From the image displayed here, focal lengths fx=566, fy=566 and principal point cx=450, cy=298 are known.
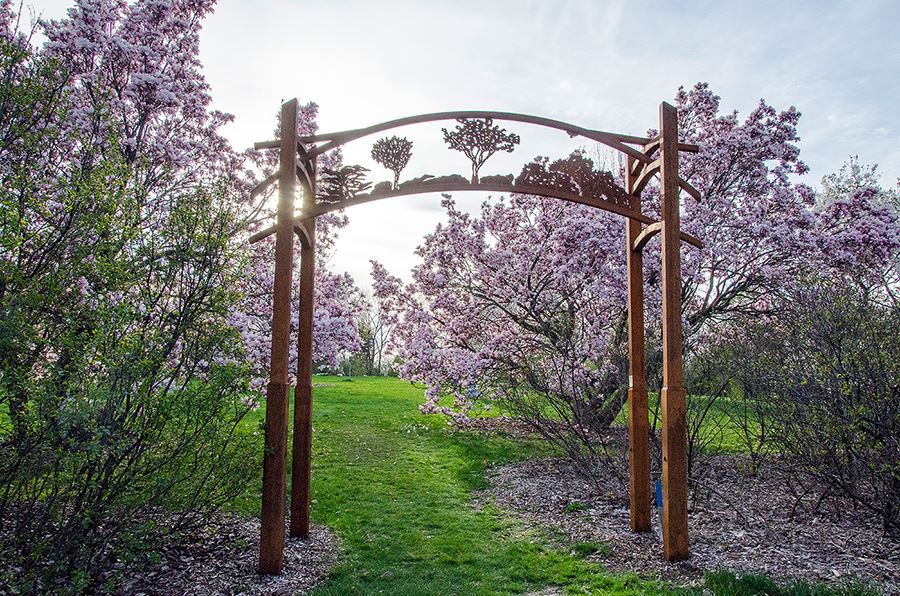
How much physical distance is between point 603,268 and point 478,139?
126 inches

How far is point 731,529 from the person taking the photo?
16.6 ft

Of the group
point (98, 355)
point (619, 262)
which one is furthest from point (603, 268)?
point (98, 355)

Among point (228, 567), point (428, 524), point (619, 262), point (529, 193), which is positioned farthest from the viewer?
point (619, 262)

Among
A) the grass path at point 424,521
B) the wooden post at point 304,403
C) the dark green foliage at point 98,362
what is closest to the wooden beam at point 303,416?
the wooden post at point 304,403

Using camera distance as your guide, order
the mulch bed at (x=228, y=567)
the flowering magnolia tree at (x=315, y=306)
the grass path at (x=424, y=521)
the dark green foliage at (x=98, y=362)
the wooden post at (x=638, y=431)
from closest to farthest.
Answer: the dark green foliage at (x=98, y=362)
the mulch bed at (x=228, y=567)
the grass path at (x=424, y=521)
the wooden post at (x=638, y=431)
the flowering magnolia tree at (x=315, y=306)

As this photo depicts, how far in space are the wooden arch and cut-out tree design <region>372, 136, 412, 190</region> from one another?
131mm

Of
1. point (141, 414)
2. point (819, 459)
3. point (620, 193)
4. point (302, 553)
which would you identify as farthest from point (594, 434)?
point (141, 414)

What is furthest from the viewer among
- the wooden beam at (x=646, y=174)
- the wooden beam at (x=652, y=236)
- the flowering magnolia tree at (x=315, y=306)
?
the flowering magnolia tree at (x=315, y=306)

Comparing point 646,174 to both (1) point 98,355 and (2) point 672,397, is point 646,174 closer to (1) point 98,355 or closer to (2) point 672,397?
(2) point 672,397

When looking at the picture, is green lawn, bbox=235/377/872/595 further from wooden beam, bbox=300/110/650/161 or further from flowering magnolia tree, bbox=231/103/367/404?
wooden beam, bbox=300/110/650/161

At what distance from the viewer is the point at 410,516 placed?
6.07 meters

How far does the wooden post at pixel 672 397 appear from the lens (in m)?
4.28

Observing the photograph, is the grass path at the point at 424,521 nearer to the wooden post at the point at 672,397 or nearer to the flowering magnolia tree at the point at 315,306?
the wooden post at the point at 672,397

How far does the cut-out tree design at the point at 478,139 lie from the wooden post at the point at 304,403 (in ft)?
4.63
